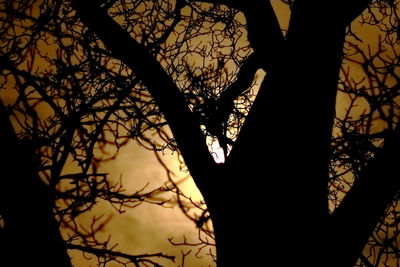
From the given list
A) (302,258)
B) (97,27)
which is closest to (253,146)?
(302,258)

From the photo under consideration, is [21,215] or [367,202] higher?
[21,215]

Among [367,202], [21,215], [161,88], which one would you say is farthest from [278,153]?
[21,215]

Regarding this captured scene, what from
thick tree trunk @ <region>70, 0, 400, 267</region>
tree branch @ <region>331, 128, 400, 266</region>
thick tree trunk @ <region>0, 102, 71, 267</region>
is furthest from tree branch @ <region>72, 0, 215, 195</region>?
thick tree trunk @ <region>0, 102, 71, 267</region>

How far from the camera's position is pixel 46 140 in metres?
2.96

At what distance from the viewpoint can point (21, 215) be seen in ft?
5.59

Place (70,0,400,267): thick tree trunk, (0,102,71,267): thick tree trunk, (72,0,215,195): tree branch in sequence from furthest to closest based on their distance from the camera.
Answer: (72,0,215,195): tree branch → (70,0,400,267): thick tree trunk → (0,102,71,267): thick tree trunk

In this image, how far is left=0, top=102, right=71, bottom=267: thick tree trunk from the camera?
5.53 feet

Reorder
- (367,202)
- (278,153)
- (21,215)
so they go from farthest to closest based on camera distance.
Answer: (278,153)
(367,202)
(21,215)

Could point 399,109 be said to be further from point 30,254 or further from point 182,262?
point 30,254

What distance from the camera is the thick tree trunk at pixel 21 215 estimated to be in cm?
169

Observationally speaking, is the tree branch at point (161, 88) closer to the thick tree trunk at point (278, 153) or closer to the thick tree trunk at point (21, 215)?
the thick tree trunk at point (278, 153)

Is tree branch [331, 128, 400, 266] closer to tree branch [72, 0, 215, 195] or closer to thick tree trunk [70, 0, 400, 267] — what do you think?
thick tree trunk [70, 0, 400, 267]

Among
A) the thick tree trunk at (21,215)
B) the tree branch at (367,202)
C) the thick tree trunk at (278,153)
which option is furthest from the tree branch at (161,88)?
the thick tree trunk at (21,215)

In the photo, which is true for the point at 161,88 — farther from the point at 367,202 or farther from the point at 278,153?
the point at 367,202
